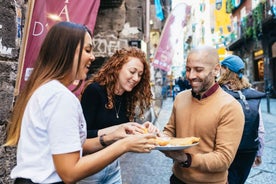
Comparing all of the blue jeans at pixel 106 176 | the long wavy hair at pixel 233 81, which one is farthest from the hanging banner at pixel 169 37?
the blue jeans at pixel 106 176

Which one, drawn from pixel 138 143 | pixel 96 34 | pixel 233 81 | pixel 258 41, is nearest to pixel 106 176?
pixel 138 143

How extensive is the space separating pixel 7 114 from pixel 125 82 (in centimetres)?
98

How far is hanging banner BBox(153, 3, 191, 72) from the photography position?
898cm

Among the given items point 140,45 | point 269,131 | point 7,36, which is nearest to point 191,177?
point 7,36

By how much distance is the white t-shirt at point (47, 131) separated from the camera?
1206 millimetres

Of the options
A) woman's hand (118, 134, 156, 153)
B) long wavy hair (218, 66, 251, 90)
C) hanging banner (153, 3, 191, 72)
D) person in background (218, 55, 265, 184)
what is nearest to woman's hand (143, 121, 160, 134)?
woman's hand (118, 134, 156, 153)

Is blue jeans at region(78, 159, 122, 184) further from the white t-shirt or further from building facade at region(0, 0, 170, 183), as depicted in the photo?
the white t-shirt

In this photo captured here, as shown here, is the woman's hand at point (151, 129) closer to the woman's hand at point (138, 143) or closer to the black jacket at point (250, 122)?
the woman's hand at point (138, 143)

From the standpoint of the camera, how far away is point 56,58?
136 centimetres

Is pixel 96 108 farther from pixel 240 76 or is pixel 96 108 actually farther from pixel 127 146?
pixel 240 76

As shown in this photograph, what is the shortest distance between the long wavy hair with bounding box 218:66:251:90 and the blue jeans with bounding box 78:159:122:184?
1.34 meters

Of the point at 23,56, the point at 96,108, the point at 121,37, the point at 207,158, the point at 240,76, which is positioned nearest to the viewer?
the point at 207,158

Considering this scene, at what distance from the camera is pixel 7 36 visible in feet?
7.79

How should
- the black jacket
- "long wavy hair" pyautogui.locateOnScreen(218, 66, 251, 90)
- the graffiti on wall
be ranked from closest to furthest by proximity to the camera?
the black jacket
"long wavy hair" pyautogui.locateOnScreen(218, 66, 251, 90)
the graffiti on wall
